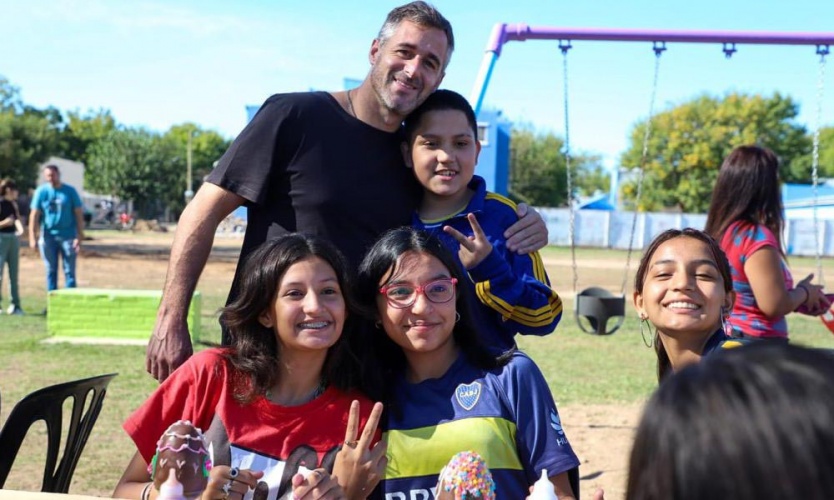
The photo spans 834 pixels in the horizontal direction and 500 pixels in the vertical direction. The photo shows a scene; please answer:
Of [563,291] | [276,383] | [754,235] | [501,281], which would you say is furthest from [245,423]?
[563,291]

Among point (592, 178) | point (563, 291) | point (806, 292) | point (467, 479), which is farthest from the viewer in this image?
point (592, 178)

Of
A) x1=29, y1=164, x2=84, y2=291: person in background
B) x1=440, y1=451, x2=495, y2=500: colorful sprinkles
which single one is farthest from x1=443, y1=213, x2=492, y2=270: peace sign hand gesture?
x1=29, y1=164, x2=84, y2=291: person in background

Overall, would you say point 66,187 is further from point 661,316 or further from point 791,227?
point 791,227

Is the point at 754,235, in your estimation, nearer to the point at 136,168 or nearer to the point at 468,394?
the point at 468,394

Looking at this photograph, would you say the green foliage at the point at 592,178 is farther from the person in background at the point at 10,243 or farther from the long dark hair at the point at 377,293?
the long dark hair at the point at 377,293

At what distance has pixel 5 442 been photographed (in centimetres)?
249

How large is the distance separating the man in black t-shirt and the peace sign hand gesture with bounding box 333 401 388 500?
890 mm

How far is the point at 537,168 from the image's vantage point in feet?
189

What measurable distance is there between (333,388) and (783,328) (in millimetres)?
2423

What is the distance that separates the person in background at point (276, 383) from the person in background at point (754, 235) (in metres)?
1.98

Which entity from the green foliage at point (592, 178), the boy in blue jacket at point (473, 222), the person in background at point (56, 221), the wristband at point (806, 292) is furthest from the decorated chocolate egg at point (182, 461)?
the green foliage at point (592, 178)

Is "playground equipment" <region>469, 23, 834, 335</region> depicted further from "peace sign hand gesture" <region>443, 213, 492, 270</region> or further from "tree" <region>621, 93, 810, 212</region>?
"tree" <region>621, 93, 810, 212</region>

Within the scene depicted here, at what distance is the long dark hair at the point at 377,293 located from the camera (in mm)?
2449

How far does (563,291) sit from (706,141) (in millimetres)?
35070
